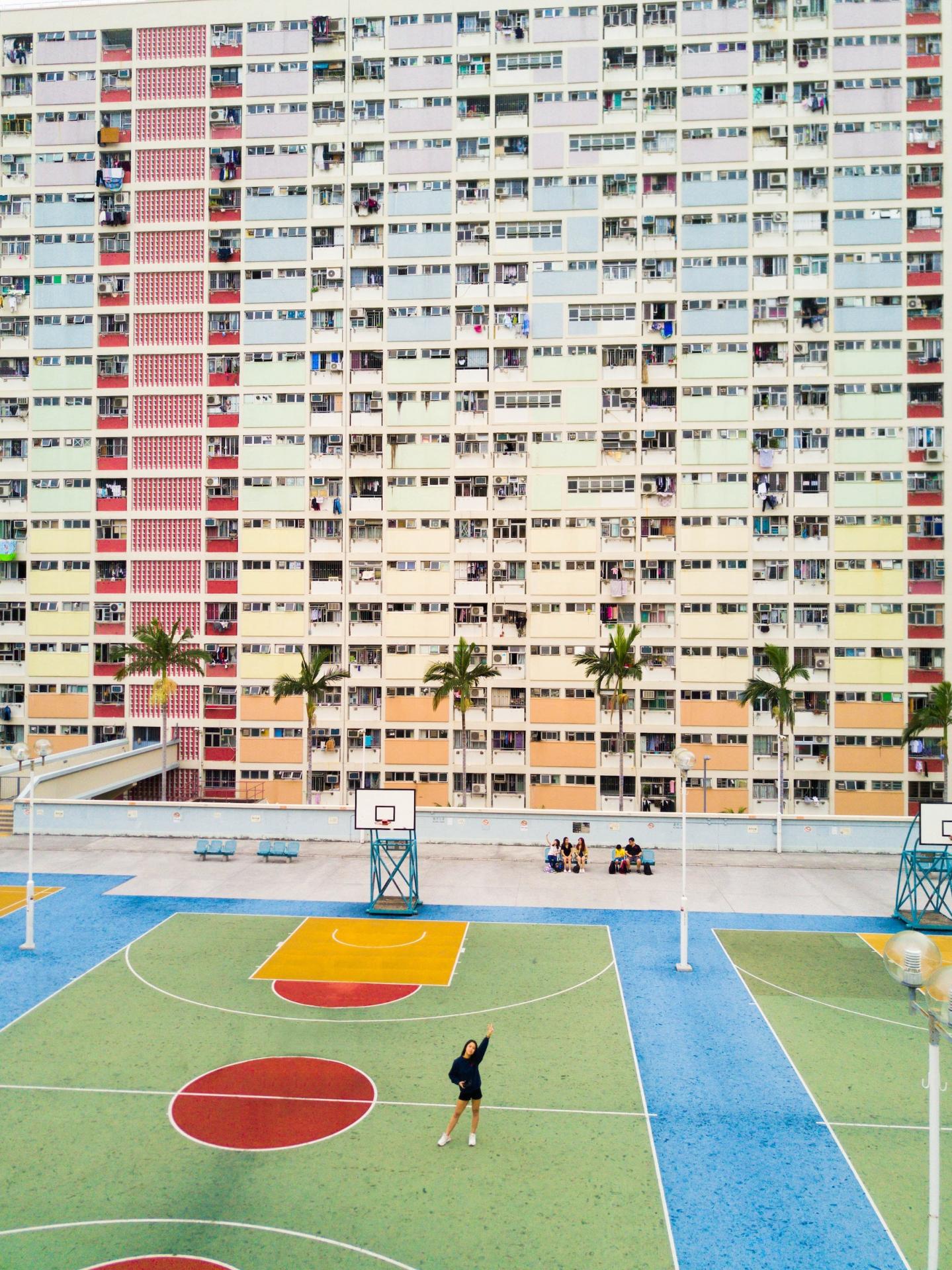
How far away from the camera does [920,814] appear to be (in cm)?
3028

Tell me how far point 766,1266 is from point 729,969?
12.2 meters

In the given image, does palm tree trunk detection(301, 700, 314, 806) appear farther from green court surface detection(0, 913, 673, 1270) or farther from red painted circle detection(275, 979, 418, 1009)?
red painted circle detection(275, 979, 418, 1009)

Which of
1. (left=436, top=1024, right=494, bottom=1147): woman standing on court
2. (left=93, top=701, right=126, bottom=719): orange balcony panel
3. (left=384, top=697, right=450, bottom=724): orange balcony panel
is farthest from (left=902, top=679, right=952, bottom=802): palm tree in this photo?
(left=93, top=701, right=126, bottom=719): orange balcony panel

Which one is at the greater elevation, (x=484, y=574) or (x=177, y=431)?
(x=177, y=431)

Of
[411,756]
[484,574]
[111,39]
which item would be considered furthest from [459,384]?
[111,39]

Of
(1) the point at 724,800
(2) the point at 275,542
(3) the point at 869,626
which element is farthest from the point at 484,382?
(1) the point at 724,800

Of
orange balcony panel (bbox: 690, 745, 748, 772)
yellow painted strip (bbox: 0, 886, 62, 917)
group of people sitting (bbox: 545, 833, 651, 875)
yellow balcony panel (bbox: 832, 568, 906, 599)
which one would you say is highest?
yellow balcony panel (bbox: 832, 568, 906, 599)

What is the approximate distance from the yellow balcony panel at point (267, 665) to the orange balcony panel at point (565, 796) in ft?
52.3

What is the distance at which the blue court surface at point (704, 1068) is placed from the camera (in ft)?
46.5

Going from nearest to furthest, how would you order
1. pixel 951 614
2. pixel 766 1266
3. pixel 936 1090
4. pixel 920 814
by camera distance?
pixel 936 1090
pixel 766 1266
pixel 920 814
pixel 951 614

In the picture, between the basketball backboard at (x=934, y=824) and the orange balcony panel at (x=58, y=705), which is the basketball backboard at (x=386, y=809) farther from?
the orange balcony panel at (x=58, y=705)

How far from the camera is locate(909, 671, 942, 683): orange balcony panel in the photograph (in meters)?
53.5

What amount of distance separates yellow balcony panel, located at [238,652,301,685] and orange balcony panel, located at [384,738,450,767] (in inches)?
284

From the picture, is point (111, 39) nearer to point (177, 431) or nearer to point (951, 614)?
point (177, 431)
